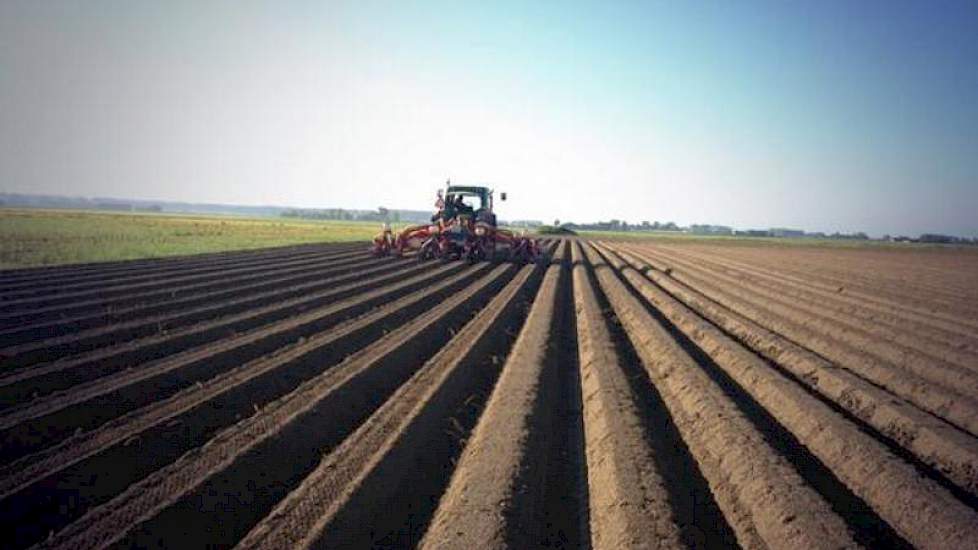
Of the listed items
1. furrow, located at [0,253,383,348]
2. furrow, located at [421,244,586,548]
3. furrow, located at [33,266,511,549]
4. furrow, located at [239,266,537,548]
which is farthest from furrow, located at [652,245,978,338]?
furrow, located at [0,253,383,348]

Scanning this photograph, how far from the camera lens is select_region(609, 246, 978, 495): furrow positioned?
3933 mm

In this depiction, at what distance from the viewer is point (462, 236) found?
1742 cm

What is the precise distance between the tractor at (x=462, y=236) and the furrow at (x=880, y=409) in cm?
988

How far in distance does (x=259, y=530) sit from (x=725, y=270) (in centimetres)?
1874

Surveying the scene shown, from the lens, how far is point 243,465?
3588 millimetres

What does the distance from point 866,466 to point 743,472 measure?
2.65ft

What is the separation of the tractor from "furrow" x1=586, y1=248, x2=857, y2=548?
11.6m

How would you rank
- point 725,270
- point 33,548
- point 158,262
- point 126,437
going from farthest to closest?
point 725,270, point 158,262, point 126,437, point 33,548

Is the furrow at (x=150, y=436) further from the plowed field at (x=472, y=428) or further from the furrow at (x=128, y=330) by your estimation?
the furrow at (x=128, y=330)

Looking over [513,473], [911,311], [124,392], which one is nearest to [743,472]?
[513,473]

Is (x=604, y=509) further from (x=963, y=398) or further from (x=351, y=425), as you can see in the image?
(x=963, y=398)

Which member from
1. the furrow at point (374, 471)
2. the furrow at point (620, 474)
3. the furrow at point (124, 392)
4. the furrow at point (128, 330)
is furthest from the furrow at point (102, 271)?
the furrow at point (620, 474)

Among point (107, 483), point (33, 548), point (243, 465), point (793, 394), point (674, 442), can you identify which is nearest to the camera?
point (33, 548)

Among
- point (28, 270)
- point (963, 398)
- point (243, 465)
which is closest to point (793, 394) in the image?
point (963, 398)
